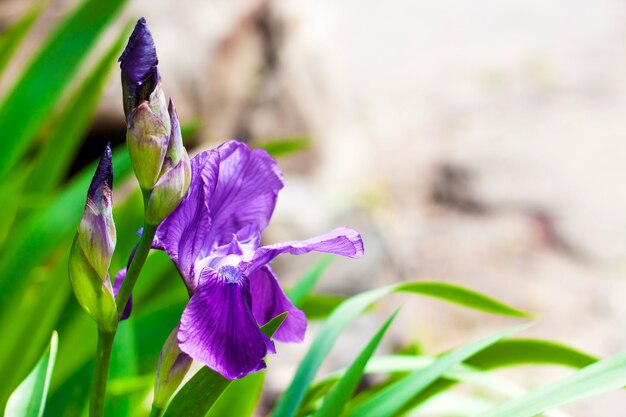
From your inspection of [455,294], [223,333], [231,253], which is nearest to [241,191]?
[231,253]

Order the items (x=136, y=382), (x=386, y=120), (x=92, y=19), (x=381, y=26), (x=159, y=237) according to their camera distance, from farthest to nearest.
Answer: (x=381, y=26) < (x=386, y=120) < (x=92, y=19) < (x=136, y=382) < (x=159, y=237)

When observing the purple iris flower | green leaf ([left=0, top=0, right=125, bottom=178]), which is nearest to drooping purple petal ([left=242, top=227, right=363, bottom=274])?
the purple iris flower

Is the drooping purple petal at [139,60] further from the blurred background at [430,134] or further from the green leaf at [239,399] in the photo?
the blurred background at [430,134]

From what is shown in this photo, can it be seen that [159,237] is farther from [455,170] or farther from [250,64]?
[455,170]

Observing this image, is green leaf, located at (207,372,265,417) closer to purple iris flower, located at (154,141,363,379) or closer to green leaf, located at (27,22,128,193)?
purple iris flower, located at (154,141,363,379)

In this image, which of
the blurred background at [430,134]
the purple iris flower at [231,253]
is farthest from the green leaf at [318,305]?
the blurred background at [430,134]

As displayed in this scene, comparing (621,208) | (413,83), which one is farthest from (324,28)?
(621,208)

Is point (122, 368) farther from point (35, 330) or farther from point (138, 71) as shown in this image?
point (138, 71)
